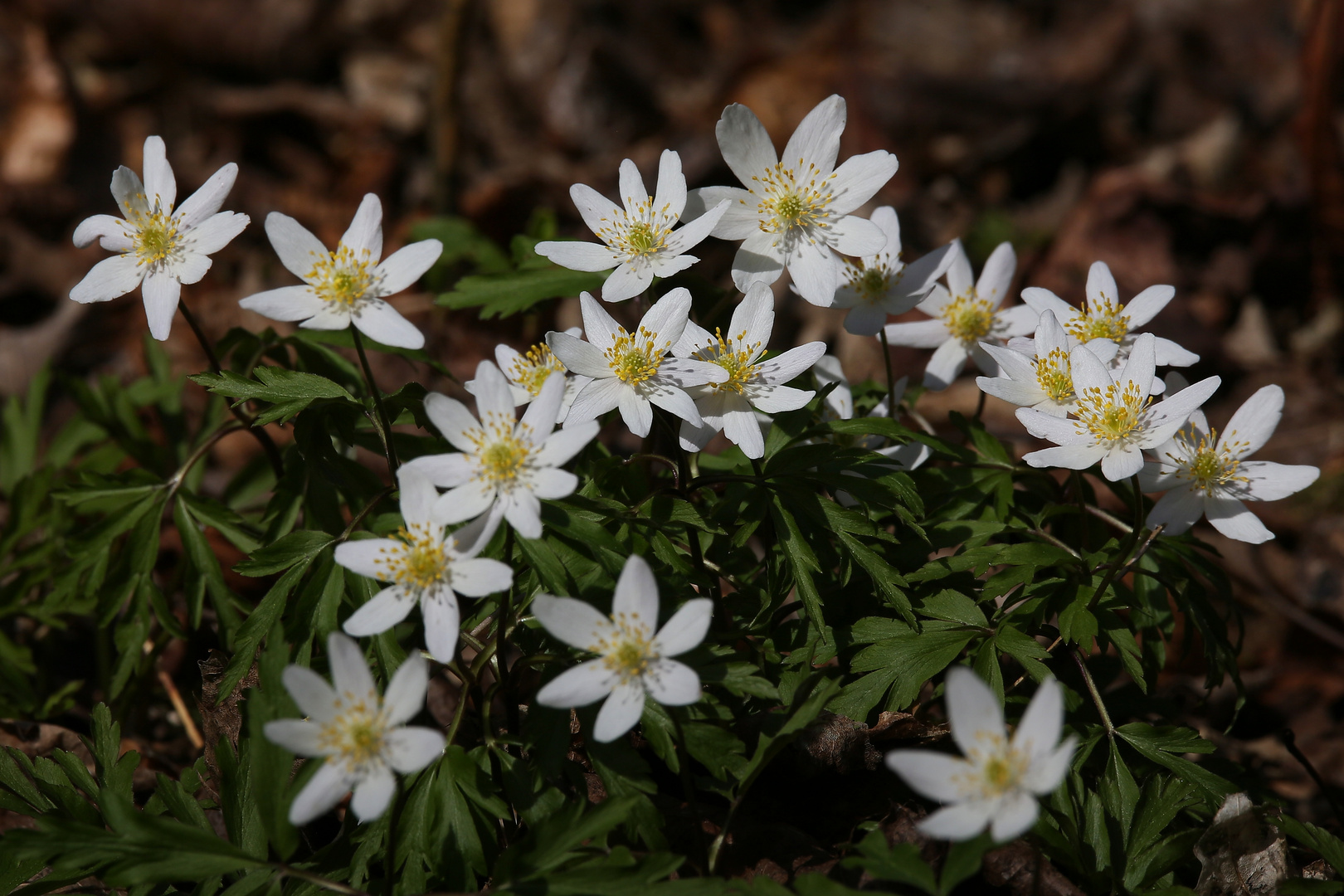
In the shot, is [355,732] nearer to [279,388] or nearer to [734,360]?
[279,388]

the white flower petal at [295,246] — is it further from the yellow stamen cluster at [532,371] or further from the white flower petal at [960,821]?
the white flower petal at [960,821]

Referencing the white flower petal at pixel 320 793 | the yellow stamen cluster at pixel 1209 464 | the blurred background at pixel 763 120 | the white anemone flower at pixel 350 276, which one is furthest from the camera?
the blurred background at pixel 763 120

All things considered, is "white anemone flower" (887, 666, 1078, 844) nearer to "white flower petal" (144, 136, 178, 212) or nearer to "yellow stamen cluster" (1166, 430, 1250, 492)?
"yellow stamen cluster" (1166, 430, 1250, 492)

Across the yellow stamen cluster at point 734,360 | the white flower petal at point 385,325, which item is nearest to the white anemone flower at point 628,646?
the yellow stamen cluster at point 734,360

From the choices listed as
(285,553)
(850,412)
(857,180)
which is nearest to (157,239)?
(285,553)

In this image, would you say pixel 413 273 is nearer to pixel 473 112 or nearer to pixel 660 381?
pixel 660 381

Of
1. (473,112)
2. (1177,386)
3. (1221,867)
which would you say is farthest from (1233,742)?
(473,112)
